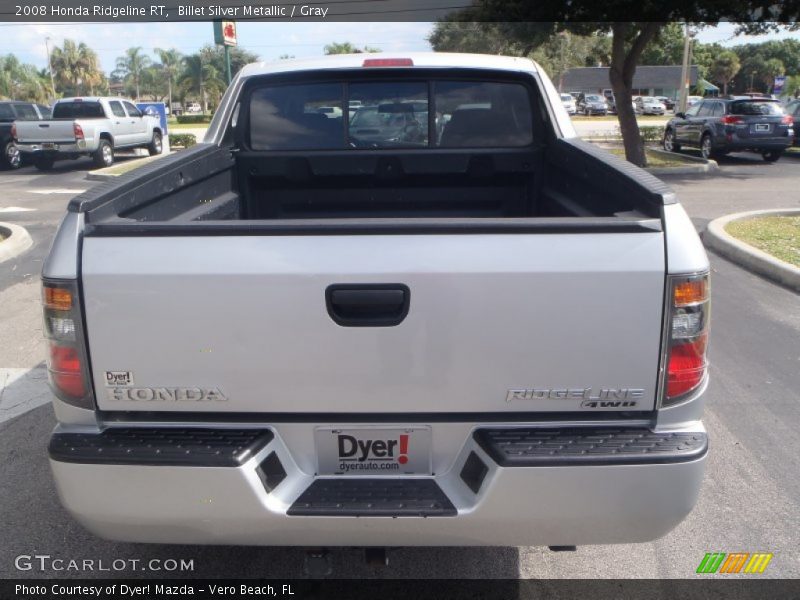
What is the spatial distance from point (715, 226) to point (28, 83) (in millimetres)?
77757

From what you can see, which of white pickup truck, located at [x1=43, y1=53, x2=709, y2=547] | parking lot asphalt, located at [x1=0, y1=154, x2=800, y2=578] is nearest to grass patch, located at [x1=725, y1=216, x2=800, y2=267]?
parking lot asphalt, located at [x1=0, y1=154, x2=800, y2=578]

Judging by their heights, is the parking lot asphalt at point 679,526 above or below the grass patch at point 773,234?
below

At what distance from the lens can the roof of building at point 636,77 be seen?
268 ft

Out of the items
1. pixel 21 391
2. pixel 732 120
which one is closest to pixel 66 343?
pixel 21 391

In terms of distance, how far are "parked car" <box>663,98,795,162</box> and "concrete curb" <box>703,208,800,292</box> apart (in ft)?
31.1

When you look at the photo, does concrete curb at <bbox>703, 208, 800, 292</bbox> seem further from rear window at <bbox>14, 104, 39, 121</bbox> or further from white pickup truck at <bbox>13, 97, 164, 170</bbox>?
rear window at <bbox>14, 104, 39, 121</bbox>

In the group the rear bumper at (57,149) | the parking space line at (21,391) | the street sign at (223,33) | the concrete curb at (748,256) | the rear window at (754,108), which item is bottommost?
the parking space line at (21,391)

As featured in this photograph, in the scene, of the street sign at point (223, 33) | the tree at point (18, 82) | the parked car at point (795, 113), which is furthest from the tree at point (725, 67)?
the street sign at point (223, 33)

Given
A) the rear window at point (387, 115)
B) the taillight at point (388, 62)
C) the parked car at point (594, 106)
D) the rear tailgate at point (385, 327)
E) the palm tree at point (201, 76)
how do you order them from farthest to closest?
the palm tree at point (201, 76) → the parked car at point (594, 106) → the rear window at point (387, 115) → the taillight at point (388, 62) → the rear tailgate at point (385, 327)

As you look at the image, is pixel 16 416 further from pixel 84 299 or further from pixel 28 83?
pixel 28 83

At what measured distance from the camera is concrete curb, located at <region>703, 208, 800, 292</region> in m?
7.58

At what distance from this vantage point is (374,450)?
250cm

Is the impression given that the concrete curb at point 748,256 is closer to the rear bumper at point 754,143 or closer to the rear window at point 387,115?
the rear window at point 387,115

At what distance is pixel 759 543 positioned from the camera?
11.0 ft
